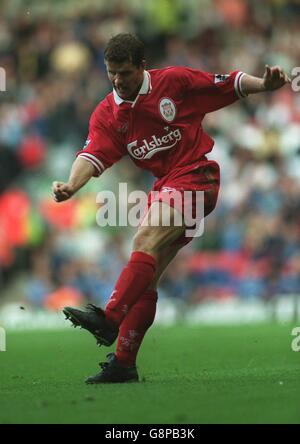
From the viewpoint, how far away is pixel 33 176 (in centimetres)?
2039

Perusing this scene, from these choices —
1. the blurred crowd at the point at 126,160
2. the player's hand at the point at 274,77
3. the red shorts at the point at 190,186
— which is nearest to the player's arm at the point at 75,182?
the red shorts at the point at 190,186

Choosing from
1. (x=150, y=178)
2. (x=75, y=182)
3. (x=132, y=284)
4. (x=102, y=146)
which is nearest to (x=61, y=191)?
(x=75, y=182)

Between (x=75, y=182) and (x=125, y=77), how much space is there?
82 cm

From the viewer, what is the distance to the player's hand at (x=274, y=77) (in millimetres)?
7984

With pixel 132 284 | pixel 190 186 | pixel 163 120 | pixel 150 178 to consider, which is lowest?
pixel 132 284

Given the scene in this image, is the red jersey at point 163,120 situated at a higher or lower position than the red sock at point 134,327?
higher

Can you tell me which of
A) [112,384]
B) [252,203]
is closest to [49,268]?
[252,203]

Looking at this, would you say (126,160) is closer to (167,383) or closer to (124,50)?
(124,50)

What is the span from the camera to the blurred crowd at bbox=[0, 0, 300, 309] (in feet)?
61.0

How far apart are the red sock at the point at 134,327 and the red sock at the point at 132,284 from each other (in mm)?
412

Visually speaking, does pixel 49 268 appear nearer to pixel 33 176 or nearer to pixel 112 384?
pixel 33 176

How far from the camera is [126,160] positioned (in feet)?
67.0

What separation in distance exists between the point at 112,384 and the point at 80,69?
1414 cm

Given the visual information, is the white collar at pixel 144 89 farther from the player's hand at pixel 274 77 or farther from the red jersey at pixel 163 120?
the player's hand at pixel 274 77
